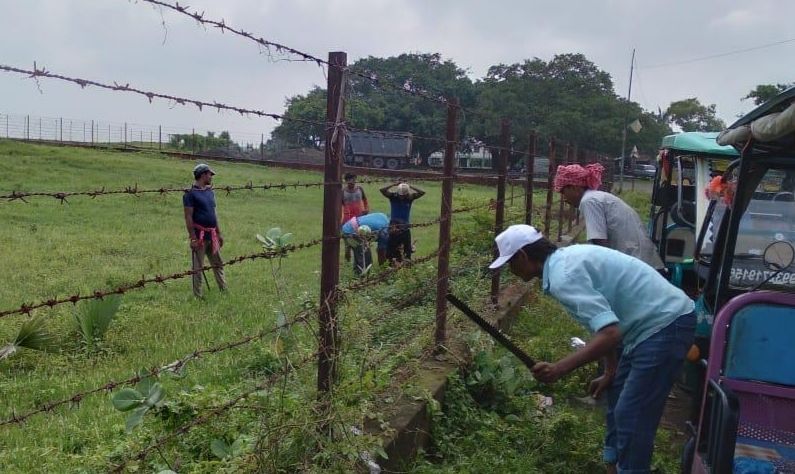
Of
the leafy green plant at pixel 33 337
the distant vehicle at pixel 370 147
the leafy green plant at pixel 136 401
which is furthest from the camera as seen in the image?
the leafy green plant at pixel 33 337

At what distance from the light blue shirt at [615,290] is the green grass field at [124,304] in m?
0.92

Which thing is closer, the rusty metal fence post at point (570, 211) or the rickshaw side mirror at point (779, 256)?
the rickshaw side mirror at point (779, 256)

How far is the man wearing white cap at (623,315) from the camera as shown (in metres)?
2.93

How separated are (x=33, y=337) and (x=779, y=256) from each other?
16.2 ft

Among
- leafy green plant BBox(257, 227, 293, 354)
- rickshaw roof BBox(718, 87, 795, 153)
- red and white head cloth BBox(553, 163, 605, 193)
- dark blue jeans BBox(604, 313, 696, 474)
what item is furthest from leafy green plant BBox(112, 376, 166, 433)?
red and white head cloth BBox(553, 163, 605, 193)

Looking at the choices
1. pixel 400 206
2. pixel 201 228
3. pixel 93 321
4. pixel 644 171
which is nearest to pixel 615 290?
pixel 93 321

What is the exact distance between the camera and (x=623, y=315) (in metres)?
3.18

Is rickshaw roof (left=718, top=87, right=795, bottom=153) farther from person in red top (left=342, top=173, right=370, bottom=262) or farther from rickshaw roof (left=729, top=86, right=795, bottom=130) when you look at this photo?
person in red top (left=342, top=173, right=370, bottom=262)

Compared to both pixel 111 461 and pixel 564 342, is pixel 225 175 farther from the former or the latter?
pixel 111 461

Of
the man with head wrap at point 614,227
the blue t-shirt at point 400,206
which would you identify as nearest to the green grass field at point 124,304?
the blue t-shirt at point 400,206

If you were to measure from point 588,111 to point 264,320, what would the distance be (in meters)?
46.2

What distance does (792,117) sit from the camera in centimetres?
279

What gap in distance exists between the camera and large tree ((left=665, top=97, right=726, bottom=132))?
74125 mm

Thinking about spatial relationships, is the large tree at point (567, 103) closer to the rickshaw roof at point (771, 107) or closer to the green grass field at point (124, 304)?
the green grass field at point (124, 304)
